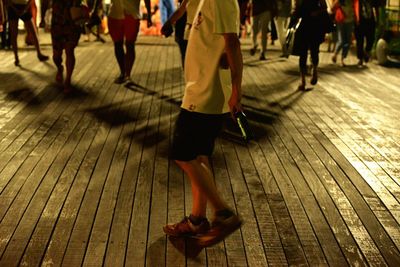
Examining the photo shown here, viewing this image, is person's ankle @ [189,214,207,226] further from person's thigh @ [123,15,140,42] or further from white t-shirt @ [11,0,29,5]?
white t-shirt @ [11,0,29,5]

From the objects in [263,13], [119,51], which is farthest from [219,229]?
[263,13]

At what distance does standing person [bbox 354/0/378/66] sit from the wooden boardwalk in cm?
247

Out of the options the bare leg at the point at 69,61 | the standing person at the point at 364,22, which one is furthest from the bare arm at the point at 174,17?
the standing person at the point at 364,22

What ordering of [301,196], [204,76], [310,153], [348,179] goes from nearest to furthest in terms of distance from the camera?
1. [204,76]
2. [301,196]
3. [348,179]
4. [310,153]

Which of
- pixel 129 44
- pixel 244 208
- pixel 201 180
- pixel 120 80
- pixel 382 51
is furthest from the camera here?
pixel 382 51

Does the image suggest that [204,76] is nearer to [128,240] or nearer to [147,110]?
[128,240]

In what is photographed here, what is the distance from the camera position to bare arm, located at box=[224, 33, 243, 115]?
2.84m

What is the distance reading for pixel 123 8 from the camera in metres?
7.11

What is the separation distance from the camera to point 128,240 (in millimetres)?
3217

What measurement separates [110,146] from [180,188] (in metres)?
1.23

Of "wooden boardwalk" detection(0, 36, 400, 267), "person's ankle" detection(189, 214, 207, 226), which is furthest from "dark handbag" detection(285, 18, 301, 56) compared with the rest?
"person's ankle" detection(189, 214, 207, 226)

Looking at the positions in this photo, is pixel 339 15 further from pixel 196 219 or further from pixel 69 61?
pixel 196 219

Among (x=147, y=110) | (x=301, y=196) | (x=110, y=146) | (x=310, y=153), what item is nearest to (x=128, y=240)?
(x=301, y=196)

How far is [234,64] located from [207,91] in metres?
0.21
